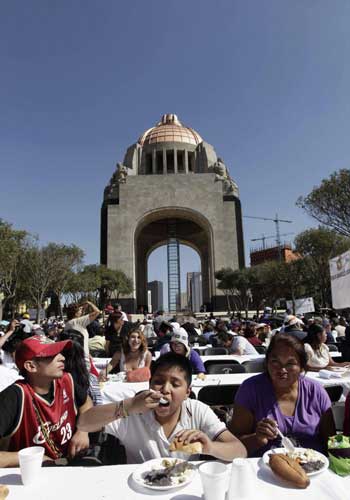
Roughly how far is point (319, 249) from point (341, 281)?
2024cm

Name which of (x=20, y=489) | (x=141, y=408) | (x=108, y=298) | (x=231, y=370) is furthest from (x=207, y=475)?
(x=108, y=298)

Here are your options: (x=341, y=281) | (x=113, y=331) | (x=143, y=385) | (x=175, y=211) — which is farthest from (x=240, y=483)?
(x=175, y=211)

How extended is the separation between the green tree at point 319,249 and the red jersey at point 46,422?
85.4ft

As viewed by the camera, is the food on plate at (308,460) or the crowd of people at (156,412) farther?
the crowd of people at (156,412)

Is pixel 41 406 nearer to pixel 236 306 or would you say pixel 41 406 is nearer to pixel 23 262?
pixel 23 262

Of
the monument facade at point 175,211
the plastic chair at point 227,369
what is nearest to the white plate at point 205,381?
the plastic chair at point 227,369

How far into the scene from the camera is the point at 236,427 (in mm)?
2713

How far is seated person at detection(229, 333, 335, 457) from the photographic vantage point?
264cm

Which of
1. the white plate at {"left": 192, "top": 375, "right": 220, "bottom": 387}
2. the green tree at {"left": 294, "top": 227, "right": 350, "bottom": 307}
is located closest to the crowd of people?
the white plate at {"left": 192, "top": 375, "right": 220, "bottom": 387}

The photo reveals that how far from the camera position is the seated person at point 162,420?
2.23m

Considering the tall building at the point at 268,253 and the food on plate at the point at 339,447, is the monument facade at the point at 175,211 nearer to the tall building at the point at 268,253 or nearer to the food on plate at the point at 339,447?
the food on plate at the point at 339,447

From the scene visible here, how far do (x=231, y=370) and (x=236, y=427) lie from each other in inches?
123

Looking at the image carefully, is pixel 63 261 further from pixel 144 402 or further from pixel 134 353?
pixel 144 402

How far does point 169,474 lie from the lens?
1.93 m
